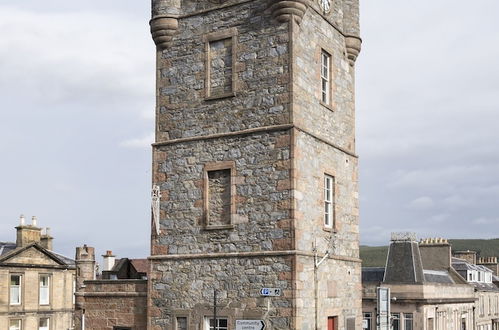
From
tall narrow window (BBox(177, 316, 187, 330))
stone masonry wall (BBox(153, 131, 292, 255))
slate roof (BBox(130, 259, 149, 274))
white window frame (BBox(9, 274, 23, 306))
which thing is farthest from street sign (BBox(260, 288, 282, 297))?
slate roof (BBox(130, 259, 149, 274))

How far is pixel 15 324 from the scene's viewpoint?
1697 inches

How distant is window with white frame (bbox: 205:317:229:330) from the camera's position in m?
20.7

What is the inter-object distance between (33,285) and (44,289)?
3.91 feet

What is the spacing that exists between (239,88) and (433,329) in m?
28.1

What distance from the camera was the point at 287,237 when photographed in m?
19.9

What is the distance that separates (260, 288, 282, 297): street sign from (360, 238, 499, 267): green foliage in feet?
385

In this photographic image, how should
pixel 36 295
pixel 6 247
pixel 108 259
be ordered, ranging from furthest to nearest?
pixel 108 259, pixel 6 247, pixel 36 295

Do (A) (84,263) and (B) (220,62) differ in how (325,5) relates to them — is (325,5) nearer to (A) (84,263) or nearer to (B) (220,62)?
(B) (220,62)

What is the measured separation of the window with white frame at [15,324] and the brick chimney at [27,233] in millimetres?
4326

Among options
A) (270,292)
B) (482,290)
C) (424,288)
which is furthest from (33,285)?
(482,290)

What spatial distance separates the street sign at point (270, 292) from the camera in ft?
65.0

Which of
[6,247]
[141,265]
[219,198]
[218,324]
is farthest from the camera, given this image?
[141,265]

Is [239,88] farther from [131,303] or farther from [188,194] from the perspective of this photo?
[131,303]

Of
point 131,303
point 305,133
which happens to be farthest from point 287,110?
point 131,303
